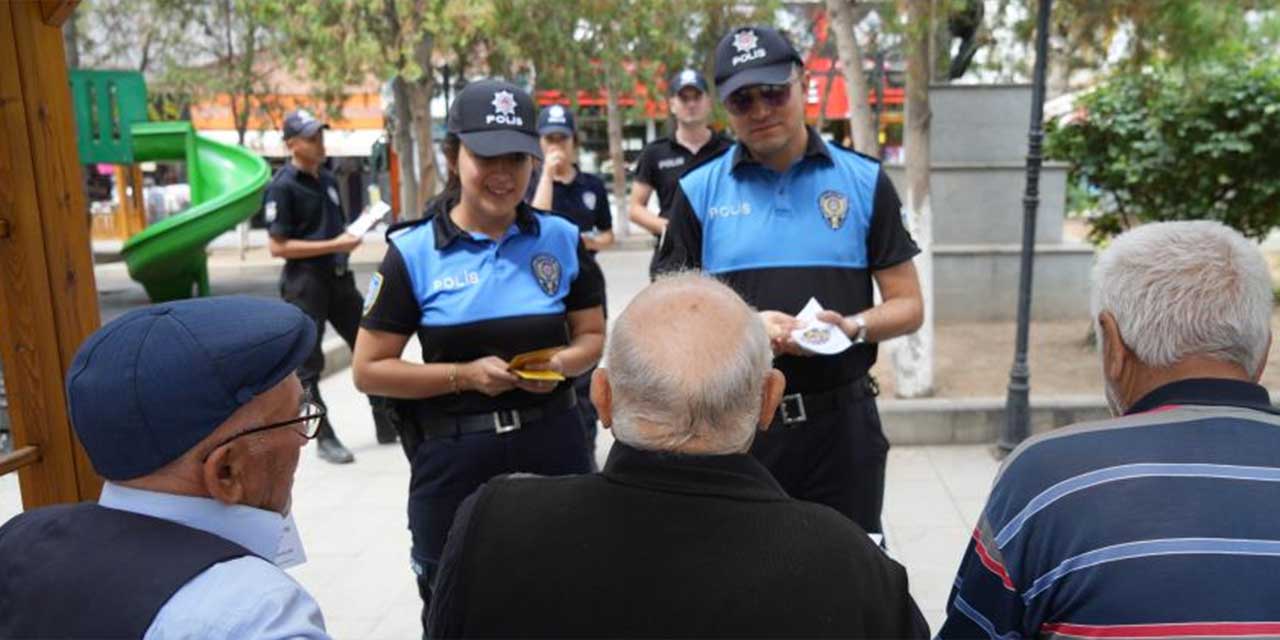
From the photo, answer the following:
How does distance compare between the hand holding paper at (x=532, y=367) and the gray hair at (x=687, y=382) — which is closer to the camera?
the gray hair at (x=687, y=382)

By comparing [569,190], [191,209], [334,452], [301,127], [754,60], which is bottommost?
[334,452]

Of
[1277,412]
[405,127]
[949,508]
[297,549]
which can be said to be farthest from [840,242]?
[405,127]

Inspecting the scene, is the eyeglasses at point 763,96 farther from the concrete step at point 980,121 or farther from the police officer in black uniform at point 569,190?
the concrete step at point 980,121

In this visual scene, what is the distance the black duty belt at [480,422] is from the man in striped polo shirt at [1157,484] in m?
1.36

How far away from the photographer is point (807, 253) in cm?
281

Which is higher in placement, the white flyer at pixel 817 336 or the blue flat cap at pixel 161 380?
the blue flat cap at pixel 161 380

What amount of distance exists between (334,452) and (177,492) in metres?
4.66

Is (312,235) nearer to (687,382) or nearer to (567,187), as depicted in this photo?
(567,187)

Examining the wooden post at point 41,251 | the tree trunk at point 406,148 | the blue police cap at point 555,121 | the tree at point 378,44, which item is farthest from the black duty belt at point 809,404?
the tree trunk at point 406,148

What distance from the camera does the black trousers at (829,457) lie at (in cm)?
278

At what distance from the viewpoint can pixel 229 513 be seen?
57.5 inches

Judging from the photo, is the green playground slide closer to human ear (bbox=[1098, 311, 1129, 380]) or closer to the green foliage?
the green foliage

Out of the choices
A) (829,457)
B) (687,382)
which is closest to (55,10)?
(687,382)

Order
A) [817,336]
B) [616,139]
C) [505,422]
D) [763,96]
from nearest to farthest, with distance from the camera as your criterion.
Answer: [817,336], [505,422], [763,96], [616,139]
